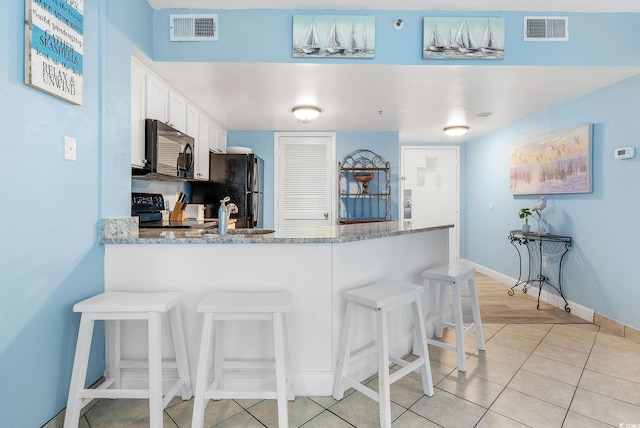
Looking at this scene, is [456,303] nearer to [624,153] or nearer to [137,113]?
[624,153]

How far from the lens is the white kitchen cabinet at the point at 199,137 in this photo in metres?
3.52

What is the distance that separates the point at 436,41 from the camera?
2.51 meters

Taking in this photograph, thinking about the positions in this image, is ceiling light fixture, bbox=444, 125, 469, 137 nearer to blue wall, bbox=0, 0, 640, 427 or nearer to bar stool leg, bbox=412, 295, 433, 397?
blue wall, bbox=0, 0, 640, 427

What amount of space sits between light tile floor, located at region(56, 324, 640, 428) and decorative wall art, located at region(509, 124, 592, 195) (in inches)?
66.3

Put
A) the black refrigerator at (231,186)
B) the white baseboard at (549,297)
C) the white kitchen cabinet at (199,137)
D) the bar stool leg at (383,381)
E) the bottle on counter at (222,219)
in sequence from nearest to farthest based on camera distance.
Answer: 1. the bar stool leg at (383,381)
2. the bottle on counter at (222,219)
3. the white baseboard at (549,297)
4. the white kitchen cabinet at (199,137)
5. the black refrigerator at (231,186)

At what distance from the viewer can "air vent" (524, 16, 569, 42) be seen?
252 cm

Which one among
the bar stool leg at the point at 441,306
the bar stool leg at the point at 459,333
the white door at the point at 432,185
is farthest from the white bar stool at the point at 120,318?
the white door at the point at 432,185

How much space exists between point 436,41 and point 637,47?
151cm

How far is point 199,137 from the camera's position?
12.4 feet

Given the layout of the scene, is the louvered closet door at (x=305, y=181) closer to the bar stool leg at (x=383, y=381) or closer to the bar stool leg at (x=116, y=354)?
the bar stool leg at (x=116, y=354)

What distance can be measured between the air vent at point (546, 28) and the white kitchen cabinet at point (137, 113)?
9.33 ft

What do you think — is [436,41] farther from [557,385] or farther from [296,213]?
[296,213]

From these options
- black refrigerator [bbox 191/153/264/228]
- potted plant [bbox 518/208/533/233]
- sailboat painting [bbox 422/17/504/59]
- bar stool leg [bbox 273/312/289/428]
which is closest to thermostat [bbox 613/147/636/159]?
potted plant [bbox 518/208/533/233]

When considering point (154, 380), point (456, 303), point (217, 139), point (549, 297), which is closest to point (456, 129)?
point (549, 297)
